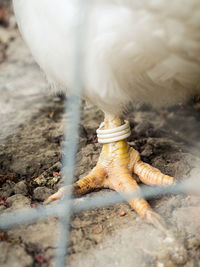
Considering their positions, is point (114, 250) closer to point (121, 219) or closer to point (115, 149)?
point (121, 219)

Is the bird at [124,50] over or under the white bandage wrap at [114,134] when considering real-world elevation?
over

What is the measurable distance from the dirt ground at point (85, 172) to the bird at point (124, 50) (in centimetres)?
10

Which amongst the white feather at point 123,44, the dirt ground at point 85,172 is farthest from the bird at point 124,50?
the dirt ground at point 85,172

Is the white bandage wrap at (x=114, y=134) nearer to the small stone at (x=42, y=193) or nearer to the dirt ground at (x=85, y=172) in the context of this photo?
the dirt ground at (x=85, y=172)

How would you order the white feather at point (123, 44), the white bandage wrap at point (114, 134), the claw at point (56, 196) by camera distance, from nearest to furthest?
the white feather at point (123, 44), the claw at point (56, 196), the white bandage wrap at point (114, 134)

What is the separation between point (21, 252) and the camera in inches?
48.1

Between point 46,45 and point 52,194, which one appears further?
point 52,194

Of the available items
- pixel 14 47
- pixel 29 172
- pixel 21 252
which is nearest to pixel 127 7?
pixel 21 252

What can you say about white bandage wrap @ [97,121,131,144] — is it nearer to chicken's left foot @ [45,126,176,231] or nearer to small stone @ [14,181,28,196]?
chicken's left foot @ [45,126,176,231]

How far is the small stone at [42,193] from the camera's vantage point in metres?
1.59

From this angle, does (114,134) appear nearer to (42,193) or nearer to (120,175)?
(120,175)

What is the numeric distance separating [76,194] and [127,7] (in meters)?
0.80

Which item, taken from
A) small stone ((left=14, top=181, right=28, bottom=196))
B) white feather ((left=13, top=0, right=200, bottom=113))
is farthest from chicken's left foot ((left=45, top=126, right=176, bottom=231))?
white feather ((left=13, top=0, right=200, bottom=113))

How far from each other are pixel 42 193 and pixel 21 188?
4.1 inches
